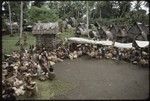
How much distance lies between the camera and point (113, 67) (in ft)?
66.3

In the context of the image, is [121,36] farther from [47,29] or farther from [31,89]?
[31,89]

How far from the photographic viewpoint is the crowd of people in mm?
14203

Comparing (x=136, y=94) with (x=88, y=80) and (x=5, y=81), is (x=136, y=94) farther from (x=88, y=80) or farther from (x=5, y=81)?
(x=5, y=81)

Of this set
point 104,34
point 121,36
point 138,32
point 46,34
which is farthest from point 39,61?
point 104,34

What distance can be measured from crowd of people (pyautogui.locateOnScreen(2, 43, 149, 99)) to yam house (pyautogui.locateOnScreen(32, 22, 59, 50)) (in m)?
0.87

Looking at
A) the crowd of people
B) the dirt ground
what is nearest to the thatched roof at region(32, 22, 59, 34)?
the crowd of people

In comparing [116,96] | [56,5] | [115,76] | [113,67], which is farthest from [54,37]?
[56,5]

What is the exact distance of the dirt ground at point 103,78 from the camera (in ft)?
46.2

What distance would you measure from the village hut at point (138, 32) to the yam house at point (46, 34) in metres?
10.2

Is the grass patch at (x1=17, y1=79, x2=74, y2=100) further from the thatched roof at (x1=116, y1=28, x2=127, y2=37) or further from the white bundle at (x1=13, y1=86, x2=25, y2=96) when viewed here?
the thatched roof at (x1=116, y1=28, x2=127, y2=37)

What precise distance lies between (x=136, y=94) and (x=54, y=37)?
562 inches

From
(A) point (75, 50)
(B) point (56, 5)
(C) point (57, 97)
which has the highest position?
(B) point (56, 5)

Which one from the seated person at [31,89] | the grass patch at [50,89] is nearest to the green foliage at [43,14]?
the grass patch at [50,89]

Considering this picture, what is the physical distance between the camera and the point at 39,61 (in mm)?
19703
